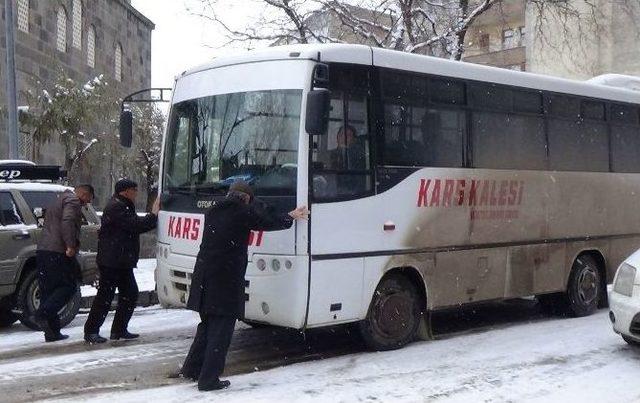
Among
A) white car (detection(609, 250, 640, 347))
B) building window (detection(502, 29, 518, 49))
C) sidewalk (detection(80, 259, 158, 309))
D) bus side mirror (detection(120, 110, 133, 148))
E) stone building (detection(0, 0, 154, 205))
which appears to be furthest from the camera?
building window (detection(502, 29, 518, 49))

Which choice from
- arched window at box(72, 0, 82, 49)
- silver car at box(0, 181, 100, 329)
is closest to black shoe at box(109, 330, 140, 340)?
silver car at box(0, 181, 100, 329)

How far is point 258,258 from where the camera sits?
748 centimetres

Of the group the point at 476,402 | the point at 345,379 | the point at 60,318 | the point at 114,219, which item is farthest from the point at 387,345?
the point at 60,318

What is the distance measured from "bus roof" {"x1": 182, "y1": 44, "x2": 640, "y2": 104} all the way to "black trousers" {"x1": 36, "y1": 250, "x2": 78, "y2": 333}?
254cm

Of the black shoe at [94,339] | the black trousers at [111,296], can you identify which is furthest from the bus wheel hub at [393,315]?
the black shoe at [94,339]

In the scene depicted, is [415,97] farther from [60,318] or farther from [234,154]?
[60,318]

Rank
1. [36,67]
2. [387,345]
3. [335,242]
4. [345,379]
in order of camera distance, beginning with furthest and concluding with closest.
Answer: [36,67] → [387,345] → [335,242] → [345,379]

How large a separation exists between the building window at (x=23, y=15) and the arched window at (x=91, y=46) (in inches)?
191

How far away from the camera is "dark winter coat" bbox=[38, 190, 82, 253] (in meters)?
8.81

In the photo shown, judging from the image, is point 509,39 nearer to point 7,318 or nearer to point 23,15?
point 23,15

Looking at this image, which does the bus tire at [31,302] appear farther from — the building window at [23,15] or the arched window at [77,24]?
the arched window at [77,24]

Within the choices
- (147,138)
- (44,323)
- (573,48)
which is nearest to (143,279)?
(44,323)

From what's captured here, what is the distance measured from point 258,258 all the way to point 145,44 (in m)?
28.7

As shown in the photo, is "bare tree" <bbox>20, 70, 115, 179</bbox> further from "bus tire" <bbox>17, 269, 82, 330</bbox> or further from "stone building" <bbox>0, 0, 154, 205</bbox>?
"bus tire" <bbox>17, 269, 82, 330</bbox>
